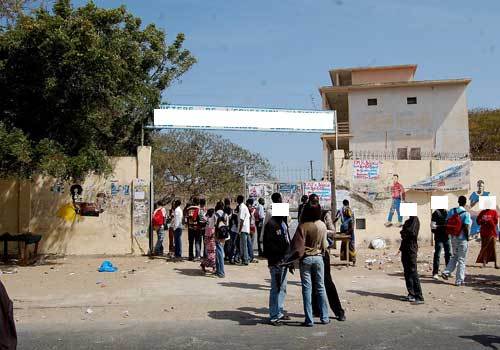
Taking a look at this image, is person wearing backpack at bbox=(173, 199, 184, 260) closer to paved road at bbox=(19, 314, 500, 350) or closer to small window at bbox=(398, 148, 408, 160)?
paved road at bbox=(19, 314, 500, 350)

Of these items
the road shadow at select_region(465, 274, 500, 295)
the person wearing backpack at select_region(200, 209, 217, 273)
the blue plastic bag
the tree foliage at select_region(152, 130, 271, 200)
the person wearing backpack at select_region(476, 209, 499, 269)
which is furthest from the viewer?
the tree foliage at select_region(152, 130, 271, 200)

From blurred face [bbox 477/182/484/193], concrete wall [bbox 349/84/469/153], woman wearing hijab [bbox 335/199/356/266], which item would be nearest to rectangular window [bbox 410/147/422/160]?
concrete wall [bbox 349/84/469/153]

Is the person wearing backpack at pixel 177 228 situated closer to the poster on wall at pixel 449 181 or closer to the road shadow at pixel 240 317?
the road shadow at pixel 240 317

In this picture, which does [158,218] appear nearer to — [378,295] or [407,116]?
[378,295]

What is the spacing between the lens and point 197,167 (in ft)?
116

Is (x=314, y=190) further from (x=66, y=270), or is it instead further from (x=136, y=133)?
(x=66, y=270)

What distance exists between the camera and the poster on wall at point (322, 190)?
17.6 meters

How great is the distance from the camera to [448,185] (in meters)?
18.3

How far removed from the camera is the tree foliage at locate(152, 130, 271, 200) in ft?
113

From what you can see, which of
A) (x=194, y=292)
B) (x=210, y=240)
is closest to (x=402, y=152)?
(x=210, y=240)

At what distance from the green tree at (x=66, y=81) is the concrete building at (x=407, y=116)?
26182mm

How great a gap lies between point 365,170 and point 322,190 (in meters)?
1.57

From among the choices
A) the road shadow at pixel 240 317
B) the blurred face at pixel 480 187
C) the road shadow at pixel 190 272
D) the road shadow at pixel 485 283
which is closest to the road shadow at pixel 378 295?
the road shadow at pixel 485 283

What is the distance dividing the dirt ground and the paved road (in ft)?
1.57
